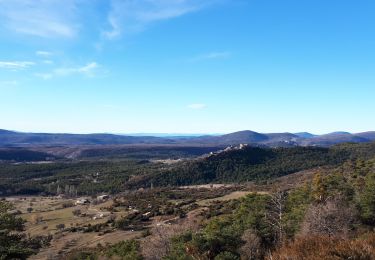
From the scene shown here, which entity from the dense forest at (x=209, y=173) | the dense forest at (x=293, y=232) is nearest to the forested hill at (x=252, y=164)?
the dense forest at (x=209, y=173)

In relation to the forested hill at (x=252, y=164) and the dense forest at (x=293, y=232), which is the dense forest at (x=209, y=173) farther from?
the dense forest at (x=293, y=232)

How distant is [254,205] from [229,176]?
291 feet

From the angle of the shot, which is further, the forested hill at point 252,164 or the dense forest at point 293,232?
the forested hill at point 252,164

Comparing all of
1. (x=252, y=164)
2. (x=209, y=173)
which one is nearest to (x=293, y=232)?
(x=209, y=173)

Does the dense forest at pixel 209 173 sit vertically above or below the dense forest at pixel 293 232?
below

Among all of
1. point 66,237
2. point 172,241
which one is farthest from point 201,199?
point 172,241

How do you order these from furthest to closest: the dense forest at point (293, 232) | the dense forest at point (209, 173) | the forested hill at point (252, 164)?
the forested hill at point (252, 164) → the dense forest at point (209, 173) → the dense forest at point (293, 232)

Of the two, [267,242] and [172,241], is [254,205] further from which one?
[172,241]

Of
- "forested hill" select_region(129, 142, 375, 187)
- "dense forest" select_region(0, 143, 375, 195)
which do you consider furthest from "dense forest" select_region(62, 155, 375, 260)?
"forested hill" select_region(129, 142, 375, 187)

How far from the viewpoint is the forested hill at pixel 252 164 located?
12450 cm

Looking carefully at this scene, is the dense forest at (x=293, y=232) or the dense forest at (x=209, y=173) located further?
the dense forest at (x=209, y=173)

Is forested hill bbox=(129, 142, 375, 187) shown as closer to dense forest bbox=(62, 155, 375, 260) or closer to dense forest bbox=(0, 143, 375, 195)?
dense forest bbox=(0, 143, 375, 195)

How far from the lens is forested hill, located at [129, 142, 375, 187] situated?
124 meters

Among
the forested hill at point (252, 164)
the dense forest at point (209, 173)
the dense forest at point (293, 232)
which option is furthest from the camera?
the forested hill at point (252, 164)
